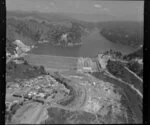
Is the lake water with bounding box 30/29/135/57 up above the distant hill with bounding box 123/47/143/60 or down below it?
above

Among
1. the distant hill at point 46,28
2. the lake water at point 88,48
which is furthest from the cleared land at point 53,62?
the distant hill at point 46,28

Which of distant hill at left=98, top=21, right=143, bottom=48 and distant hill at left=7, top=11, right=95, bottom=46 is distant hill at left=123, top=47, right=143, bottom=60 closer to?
distant hill at left=98, top=21, right=143, bottom=48

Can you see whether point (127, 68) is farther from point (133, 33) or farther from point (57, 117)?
point (57, 117)

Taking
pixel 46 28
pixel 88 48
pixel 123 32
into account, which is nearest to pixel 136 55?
pixel 123 32

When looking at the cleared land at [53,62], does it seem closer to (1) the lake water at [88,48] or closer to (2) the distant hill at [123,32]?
(1) the lake water at [88,48]

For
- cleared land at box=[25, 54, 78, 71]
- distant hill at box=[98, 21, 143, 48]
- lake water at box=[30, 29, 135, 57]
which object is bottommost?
cleared land at box=[25, 54, 78, 71]

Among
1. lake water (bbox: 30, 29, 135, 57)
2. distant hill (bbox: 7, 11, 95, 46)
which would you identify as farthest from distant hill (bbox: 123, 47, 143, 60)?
distant hill (bbox: 7, 11, 95, 46)
